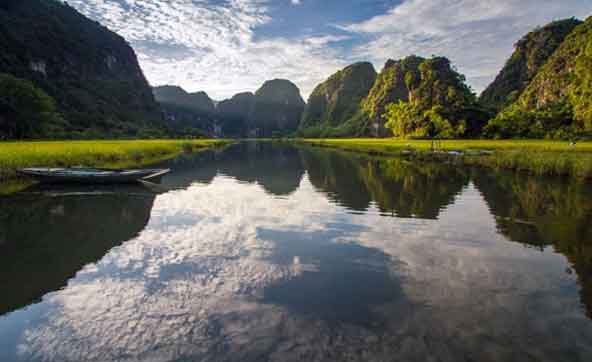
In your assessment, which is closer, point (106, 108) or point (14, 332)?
point (14, 332)

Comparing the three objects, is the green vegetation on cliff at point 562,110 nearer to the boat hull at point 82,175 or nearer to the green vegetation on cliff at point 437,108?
the green vegetation on cliff at point 437,108

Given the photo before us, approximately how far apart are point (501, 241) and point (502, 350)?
627 cm

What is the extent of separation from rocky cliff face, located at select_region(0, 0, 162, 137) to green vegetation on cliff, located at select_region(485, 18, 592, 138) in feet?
326

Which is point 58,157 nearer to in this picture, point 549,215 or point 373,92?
point 549,215

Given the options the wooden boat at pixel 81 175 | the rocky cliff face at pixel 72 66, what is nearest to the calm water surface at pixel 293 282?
the wooden boat at pixel 81 175

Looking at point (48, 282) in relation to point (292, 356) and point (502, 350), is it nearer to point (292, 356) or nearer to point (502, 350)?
point (292, 356)

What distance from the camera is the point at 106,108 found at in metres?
132

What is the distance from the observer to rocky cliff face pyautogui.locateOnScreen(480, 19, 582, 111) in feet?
440

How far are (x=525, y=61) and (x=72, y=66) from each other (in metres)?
215

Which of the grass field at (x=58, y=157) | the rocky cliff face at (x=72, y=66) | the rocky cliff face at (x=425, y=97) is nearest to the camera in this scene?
the grass field at (x=58, y=157)

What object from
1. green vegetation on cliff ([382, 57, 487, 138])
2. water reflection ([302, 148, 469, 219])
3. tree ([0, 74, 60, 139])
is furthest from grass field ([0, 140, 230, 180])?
green vegetation on cliff ([382, 57, 487, 138])

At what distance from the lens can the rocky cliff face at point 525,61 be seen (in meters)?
134

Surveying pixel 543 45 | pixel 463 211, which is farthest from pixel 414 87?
pixel 463 211

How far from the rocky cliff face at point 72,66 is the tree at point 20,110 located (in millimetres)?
13397
